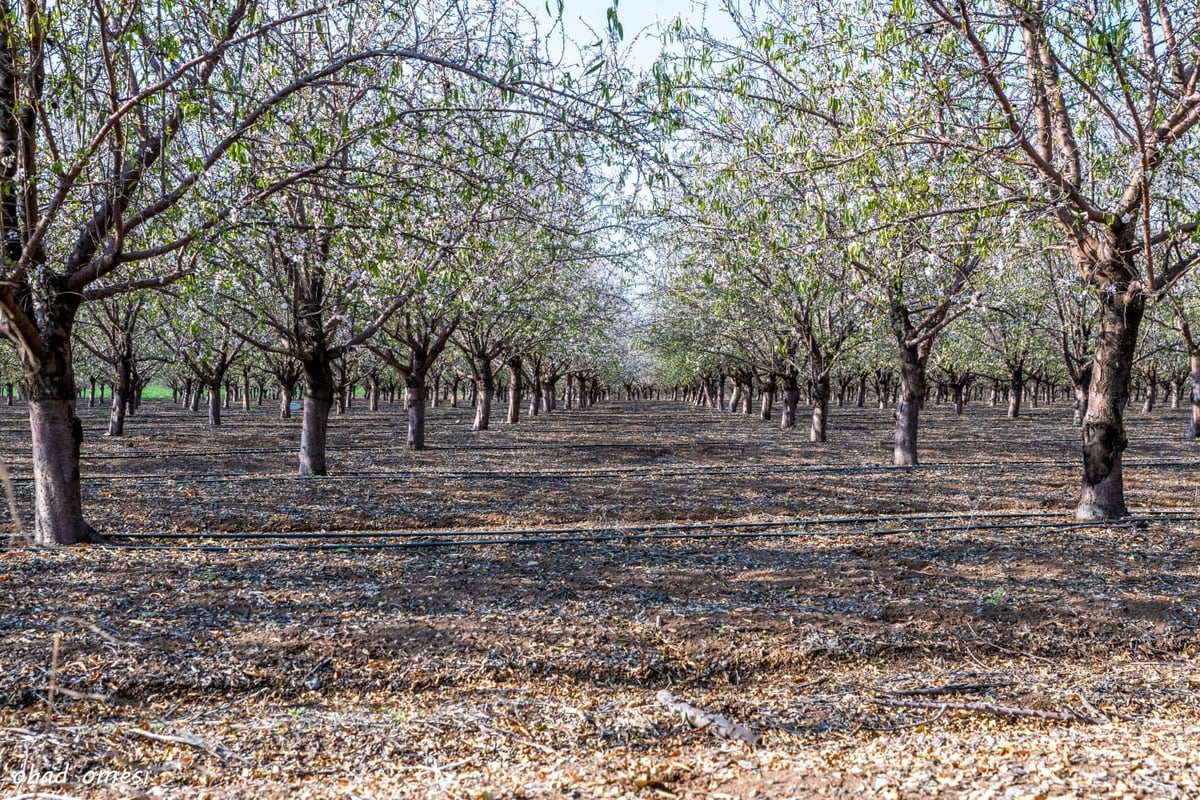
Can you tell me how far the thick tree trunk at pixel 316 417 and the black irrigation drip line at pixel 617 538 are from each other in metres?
6.12

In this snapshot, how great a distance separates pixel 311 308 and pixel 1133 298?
13.2 metres

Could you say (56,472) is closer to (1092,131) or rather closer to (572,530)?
(572,530)

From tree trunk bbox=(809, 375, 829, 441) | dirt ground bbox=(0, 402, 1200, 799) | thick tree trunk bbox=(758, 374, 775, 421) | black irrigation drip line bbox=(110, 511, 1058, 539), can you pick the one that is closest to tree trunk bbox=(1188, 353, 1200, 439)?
tree trunk bbox=(809, 375, 829, 441)

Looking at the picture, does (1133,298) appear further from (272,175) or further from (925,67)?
(272,175)

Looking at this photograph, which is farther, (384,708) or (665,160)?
(665,160)

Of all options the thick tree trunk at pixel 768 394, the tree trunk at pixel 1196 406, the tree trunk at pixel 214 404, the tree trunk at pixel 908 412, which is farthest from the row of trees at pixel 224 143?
the tree trunk at pixel 1196 406

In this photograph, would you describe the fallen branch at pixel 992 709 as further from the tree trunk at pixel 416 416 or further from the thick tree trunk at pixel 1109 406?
the tree trunk at pixel 416 416

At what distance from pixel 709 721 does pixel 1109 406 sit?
26.1 ft

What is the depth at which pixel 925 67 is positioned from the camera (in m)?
8.12

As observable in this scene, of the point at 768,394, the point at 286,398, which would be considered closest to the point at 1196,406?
the point at 768,394

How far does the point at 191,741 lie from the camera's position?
4.33 metres

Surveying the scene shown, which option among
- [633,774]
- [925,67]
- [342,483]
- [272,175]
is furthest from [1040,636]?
[342,483]

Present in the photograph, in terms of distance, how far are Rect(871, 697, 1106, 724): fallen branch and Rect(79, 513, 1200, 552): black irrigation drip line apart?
14.9 ft

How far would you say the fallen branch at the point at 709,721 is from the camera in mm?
4516
